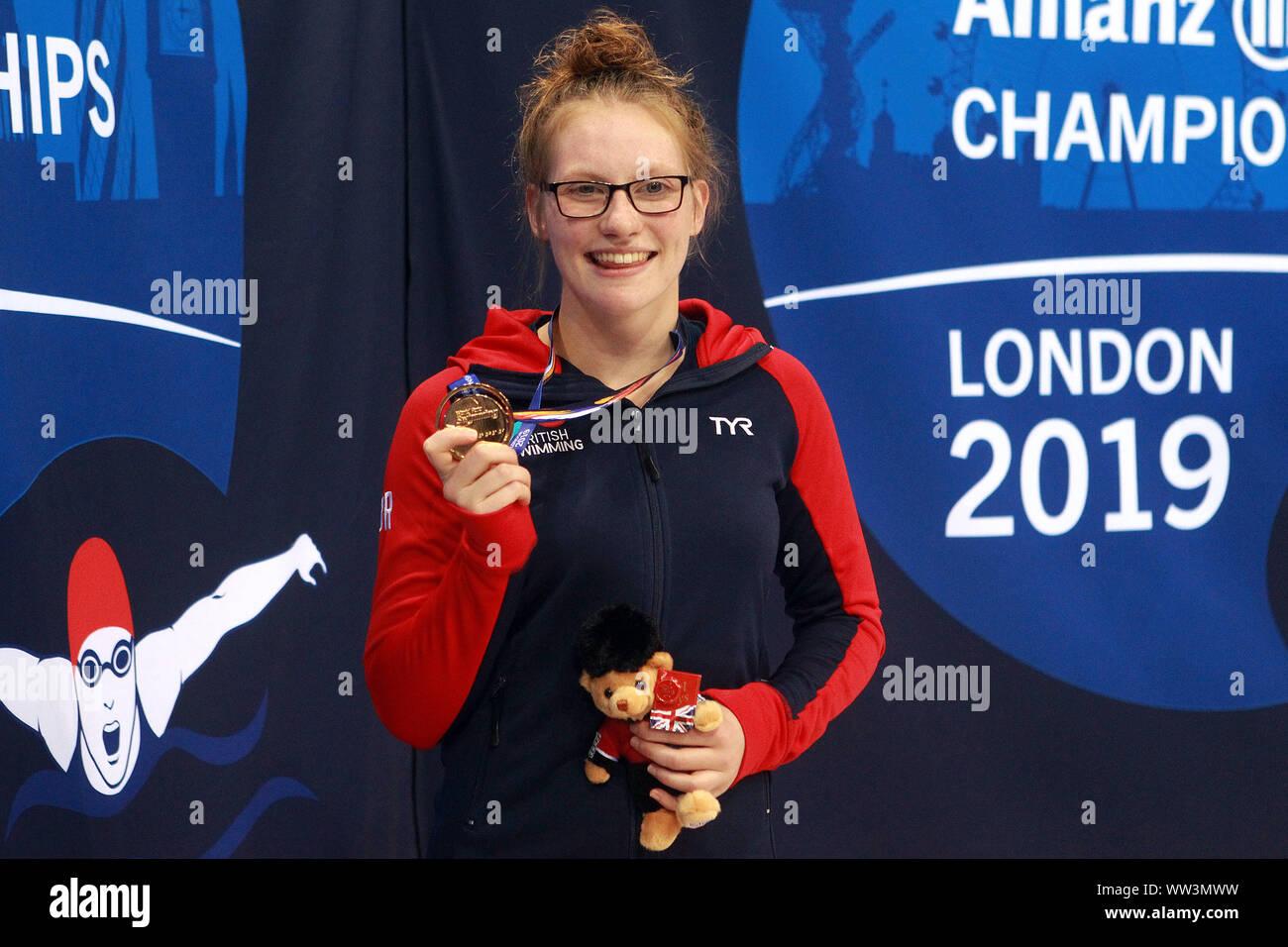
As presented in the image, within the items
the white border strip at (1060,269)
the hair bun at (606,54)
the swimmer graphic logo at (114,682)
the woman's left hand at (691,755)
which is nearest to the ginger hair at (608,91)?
the hair bun at (606,54)

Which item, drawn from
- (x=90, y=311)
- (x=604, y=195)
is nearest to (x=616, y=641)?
(x=604, y=195)

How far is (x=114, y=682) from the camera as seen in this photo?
2.28 meters

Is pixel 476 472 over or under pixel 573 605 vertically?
over

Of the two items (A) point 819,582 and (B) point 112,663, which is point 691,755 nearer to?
(A) point 819,582

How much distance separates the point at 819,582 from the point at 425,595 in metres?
0.58

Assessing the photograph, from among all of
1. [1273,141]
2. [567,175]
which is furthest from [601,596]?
[1273,141]

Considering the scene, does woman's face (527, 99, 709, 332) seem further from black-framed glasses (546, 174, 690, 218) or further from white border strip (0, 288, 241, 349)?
white border strip (0, 288, 241, 349)

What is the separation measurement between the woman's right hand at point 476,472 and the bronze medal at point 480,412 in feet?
0.17

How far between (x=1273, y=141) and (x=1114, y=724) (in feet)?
4.78

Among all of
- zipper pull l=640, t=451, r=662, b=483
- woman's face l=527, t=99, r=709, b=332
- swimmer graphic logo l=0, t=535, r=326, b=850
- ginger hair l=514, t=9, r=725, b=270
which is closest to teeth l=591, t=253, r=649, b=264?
woman's face l=527, t=99, r=709, b=332

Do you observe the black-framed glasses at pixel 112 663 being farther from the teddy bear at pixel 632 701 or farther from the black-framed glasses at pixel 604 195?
the black-framed glasses at pixel 604 195

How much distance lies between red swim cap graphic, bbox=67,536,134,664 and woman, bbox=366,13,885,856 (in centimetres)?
111
